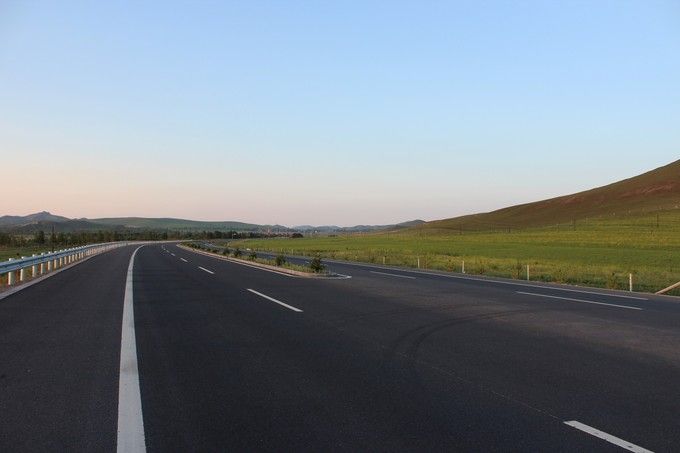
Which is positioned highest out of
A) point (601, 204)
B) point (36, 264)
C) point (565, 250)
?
point (601, 204)

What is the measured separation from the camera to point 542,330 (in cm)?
1075

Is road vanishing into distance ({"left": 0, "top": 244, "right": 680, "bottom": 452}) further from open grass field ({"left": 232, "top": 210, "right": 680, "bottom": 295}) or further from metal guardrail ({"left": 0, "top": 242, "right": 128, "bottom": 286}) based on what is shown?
open grass field ({"left": 232, "top": 210, "right": 680, "bottom": 295})

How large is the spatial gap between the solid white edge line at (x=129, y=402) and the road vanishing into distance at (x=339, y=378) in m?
0.02

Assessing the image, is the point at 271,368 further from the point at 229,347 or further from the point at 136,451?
the point at 136,451

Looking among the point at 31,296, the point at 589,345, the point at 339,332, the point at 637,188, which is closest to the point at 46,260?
the point at 31,296

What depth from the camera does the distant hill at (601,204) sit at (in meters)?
128

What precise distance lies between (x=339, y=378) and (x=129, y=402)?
240cm

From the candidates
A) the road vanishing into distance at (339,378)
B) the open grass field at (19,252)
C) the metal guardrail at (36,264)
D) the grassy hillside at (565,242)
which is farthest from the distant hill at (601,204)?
the road vanishing into distance at (339,378)

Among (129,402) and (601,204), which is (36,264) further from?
(601,204)

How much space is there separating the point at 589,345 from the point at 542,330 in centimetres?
149

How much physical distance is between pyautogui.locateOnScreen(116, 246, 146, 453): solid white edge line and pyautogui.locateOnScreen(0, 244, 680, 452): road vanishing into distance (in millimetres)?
25

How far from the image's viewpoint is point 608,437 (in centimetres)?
507

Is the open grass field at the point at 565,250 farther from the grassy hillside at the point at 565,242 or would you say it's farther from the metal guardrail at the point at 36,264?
the metal guardrail at the point at 36,264

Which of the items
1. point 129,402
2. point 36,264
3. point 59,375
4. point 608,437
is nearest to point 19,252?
point 36,264
